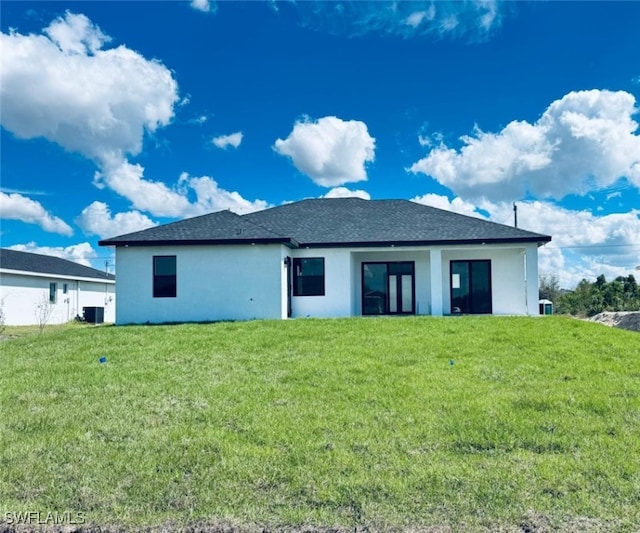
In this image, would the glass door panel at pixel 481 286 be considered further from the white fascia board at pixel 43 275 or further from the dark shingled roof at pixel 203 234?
the white fascia board at pixel 43 275

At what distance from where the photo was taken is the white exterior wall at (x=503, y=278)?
61.8ft

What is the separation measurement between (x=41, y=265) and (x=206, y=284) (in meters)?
18.5

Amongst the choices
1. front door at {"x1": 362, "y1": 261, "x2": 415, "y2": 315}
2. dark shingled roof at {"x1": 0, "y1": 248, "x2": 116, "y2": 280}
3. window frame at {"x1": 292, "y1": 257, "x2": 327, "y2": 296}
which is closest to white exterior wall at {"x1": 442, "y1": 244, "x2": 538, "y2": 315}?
front door at {"x1": 362, "y1": 261, "x2": 415, "y2": 315}

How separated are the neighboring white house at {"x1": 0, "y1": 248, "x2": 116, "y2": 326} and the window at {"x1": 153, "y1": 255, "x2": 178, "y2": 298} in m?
13.0

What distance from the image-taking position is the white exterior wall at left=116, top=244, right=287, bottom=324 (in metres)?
→ 16.7

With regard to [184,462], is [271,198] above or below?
above

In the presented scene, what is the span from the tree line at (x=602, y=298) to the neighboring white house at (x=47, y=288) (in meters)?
28.7

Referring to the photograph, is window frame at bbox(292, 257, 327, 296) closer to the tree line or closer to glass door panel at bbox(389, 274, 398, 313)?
glass door panel at bbox(389, 274, 398, 313)

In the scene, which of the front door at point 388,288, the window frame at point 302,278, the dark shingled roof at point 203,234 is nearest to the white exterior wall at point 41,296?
the dark shingled roof at point 203,234

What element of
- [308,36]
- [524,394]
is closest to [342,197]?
[308,36]

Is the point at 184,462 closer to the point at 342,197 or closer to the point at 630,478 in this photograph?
the point at 630,478

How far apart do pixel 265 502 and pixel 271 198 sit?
73.5 ft

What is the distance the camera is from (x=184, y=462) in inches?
189

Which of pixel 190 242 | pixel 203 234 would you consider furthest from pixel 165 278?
pixel 203 234
